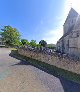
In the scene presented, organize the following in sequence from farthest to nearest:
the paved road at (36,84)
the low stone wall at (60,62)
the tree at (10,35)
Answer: the tree at (10,35), the low stone wall at (60,62), the paved road at (36,84)

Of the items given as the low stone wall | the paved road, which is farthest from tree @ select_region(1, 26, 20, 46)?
the paved road

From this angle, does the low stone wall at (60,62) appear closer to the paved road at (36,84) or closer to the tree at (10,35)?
the paved road at (36,84)

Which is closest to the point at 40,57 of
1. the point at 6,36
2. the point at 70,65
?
the point at 70,65

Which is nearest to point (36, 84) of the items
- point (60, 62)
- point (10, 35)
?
point (60, 62)

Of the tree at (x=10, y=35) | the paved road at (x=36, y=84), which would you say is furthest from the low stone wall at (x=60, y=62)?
the tree at (x=10, y=35)

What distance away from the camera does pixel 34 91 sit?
12773 millimetres

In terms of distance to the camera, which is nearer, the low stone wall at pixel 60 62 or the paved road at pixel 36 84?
the paved road at pixel 36 84

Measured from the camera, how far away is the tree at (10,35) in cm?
9944

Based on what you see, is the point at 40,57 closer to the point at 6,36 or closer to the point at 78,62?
the point at 78,62

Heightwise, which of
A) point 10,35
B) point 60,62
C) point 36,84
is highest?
point 10,35

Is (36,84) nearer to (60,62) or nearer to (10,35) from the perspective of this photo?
(60,62)

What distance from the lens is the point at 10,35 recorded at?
10169 cm

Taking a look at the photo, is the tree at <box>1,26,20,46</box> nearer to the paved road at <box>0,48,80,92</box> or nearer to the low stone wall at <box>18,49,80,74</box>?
the low stone wall at <box>18,49,80,74</box>

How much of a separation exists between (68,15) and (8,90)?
4776 centimetres
